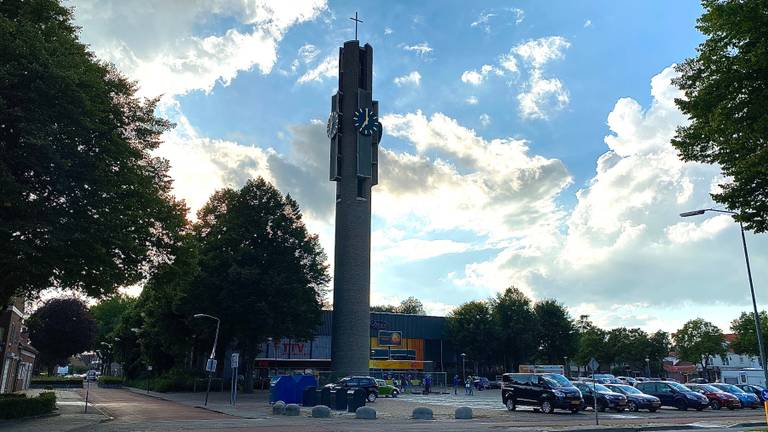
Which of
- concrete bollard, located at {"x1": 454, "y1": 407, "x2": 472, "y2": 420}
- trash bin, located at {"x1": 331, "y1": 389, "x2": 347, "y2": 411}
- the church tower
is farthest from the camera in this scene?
the church tower

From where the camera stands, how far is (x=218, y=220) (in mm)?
A: 56906

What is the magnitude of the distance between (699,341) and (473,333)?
46.5 meters

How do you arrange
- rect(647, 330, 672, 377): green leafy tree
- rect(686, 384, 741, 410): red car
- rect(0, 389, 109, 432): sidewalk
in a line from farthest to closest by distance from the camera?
rect(647, 330, 672, 377): green leafy tree, rect(686, 384, 741, 410): red car, rect(0, 389, 109, 432): sidewalk

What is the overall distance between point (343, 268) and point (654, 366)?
89222 millimetres

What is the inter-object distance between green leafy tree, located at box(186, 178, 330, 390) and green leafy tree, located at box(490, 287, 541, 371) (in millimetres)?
39106

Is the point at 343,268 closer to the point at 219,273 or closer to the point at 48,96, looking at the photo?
the point at 219,273

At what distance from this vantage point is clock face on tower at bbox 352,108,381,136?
61594 mm

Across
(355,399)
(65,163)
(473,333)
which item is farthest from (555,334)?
(65,163)

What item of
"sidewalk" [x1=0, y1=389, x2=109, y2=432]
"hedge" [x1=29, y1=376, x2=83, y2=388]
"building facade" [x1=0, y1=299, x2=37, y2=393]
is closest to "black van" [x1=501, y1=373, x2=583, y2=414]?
"sidewalk" [x1=0, y1=389, x2=109, y2=432]

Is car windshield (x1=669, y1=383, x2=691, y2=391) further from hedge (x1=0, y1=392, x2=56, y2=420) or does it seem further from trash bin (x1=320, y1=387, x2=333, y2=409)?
hedge (x1=0, y1=392, x2=56, y2=420)

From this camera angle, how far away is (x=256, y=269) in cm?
5250

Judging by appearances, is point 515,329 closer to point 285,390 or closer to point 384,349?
point 384,349

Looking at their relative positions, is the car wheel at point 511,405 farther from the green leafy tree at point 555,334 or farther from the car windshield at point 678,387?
the green leafy tree at point 555,334

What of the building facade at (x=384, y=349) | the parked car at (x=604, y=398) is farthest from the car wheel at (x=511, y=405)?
the building facade at (x=384, y=349)
